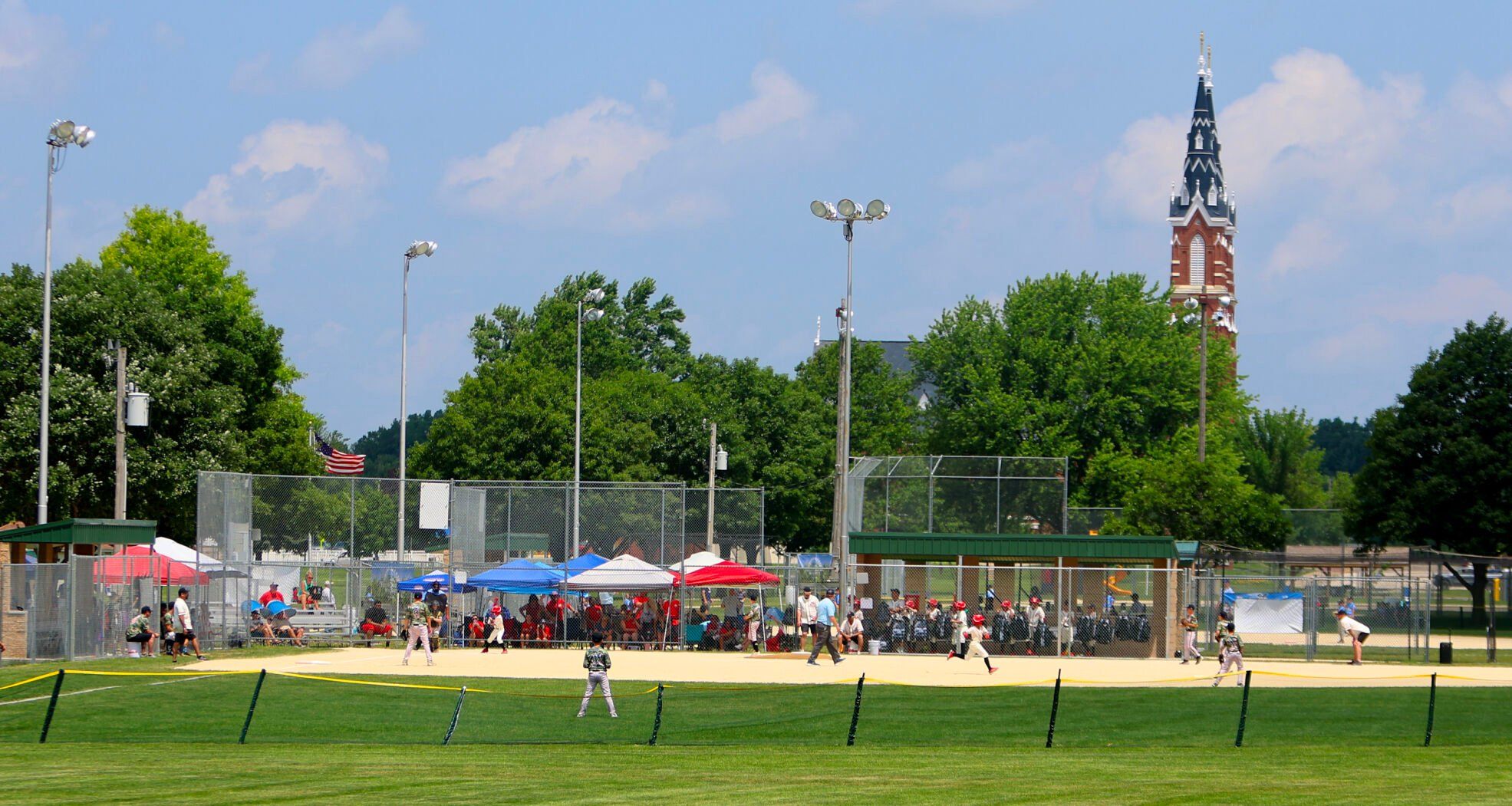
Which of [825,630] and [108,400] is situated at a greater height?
[108,400]

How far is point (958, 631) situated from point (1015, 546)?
3.60 metres

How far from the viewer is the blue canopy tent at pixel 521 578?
34.8 meters

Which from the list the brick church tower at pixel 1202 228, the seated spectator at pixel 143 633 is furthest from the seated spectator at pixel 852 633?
the brick church tower at pixel 1202 228

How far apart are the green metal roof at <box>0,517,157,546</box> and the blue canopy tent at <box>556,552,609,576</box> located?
9124 millimetres

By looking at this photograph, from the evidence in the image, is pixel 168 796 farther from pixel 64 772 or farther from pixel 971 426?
pixel 971 426

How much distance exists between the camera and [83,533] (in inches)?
1169

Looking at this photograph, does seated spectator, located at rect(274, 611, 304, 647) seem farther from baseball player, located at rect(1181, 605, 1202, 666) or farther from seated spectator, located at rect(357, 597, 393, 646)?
baseball player, located at rect(1181, 605, 1202, 666)

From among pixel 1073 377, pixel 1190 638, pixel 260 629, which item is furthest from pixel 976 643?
pixel 1073 377

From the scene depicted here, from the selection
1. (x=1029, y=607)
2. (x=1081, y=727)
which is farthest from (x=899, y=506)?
(x=1081, y=727)

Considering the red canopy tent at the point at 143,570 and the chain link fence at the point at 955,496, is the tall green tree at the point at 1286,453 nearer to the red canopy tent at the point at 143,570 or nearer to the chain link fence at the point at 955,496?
the chain link fence at the point at 955,496

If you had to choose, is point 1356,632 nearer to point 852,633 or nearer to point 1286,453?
point 852,633

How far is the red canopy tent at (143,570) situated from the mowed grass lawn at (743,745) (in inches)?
194

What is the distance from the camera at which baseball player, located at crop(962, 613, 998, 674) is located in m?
30.2

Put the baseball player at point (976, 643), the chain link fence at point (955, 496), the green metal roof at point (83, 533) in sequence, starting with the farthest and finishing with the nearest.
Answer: the chain link fence at point (955, 496)
the baseball player at point (976, 643)
the green metal roof at point (83, 533)
